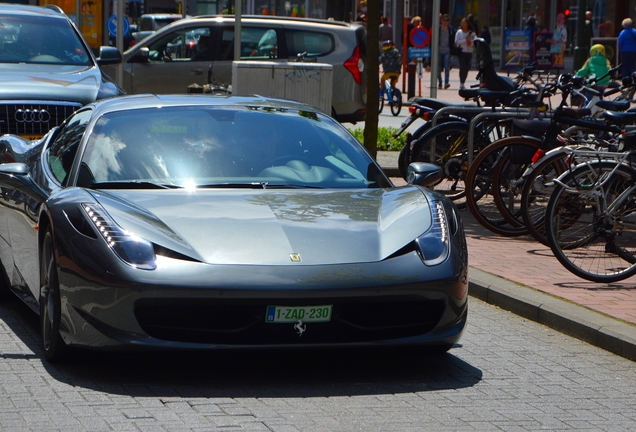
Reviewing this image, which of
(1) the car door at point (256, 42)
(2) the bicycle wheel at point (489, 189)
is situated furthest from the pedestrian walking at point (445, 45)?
(2) the bicycle wheel at point (489, 189)

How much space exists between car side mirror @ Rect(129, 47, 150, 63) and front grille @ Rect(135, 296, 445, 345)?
41.6ft

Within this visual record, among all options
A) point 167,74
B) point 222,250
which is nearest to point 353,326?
point 222,250

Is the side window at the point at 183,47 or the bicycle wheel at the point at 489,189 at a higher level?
the side window at the point at 183,47

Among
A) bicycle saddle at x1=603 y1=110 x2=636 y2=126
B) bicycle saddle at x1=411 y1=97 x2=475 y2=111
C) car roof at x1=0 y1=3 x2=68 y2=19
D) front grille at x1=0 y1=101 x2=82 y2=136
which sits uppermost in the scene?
car roof at x1=0 y1=3 x2=68 y2=19

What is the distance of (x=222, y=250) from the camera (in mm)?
5137

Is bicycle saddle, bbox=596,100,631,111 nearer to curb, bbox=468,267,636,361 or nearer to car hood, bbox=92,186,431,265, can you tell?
curb, bbox=468,267,636,361

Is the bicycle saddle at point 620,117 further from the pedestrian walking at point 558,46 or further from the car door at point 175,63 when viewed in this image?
the pedestrian walking at point 558,46

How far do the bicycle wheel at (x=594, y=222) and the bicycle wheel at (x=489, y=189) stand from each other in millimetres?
1955

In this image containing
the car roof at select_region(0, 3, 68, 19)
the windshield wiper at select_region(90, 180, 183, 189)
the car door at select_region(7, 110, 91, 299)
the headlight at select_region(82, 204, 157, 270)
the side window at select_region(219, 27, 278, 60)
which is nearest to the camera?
the headlight at select_region(82, 204, 157, 270)

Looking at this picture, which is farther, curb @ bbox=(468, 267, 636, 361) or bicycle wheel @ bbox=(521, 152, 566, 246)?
bicycle wheel @ bbox=(521, 152, 566, 246)

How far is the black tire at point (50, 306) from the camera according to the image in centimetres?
542

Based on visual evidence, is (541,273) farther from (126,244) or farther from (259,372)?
(126,244)

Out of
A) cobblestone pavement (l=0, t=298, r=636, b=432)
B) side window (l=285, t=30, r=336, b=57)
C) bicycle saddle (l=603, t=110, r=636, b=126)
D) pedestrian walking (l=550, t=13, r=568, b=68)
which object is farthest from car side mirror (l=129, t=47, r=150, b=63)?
pedestrian walking (l=550, t=13, r=568, b=68)

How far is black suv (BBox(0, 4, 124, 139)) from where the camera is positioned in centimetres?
1098
